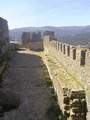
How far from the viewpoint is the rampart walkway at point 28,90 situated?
10047 mm

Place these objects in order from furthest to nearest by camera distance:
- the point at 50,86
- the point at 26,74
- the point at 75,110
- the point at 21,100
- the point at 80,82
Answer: the point at 26,74 → the point at 50,86 → the point at 21,100 → the point at 80,82 → the point at 75,110

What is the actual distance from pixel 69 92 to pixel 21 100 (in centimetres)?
343

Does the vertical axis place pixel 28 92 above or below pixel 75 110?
below

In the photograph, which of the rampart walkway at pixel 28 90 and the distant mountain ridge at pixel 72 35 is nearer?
the rampart walkway at pixel 28 90

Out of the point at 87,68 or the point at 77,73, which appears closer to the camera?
the point at 87,68

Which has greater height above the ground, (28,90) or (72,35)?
(28,90)

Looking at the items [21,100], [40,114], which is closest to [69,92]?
[40,114]

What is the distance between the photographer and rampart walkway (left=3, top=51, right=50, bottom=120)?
10.0 meters

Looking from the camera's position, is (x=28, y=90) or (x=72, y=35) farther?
(x=72, y=35)

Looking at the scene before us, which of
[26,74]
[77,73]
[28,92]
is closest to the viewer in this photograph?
[77,73]

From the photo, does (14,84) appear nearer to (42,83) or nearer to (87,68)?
(42,83)

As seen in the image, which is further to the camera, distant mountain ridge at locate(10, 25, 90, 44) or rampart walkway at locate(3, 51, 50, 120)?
distant mountain ridge at locate(10, 25, 90, 44)

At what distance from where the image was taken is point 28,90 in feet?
44.1

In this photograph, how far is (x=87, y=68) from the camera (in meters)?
8.72
